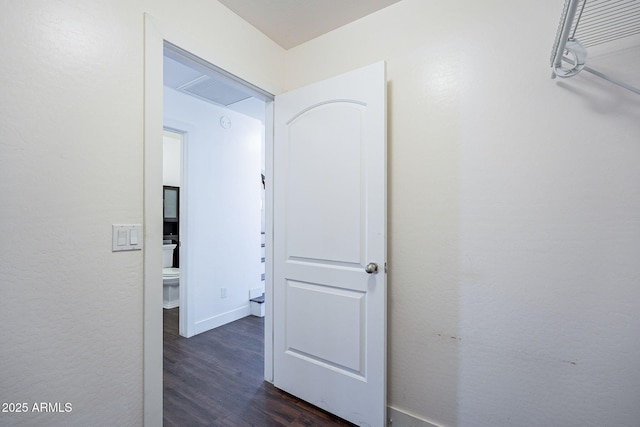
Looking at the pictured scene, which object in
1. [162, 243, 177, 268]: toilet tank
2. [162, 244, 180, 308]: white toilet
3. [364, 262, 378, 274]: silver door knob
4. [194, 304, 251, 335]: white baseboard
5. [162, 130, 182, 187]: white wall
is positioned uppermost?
[162, 130, 182, 187]: white wall

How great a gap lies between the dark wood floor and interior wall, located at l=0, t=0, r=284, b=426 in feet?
2.15

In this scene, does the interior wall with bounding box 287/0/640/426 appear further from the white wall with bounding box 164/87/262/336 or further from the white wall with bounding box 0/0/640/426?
the white wall with bounding box 164/87/262/336

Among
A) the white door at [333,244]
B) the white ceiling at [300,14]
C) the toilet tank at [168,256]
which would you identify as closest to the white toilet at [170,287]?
the toilet tank at [168,256]

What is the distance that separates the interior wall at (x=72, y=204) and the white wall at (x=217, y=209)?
162 centimetres

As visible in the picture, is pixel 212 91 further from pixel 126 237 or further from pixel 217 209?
pixel 126 237

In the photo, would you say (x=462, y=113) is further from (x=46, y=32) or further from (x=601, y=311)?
(x=46, y=32)

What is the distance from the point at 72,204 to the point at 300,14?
5.20 ft

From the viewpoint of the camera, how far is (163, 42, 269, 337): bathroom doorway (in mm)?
2783

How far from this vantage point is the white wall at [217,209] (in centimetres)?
285

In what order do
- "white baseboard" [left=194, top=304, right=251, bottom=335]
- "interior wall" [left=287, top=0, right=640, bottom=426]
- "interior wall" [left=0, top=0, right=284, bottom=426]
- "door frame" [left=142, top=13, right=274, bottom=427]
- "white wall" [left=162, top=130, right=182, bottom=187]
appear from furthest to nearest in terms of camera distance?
"white wall" [left=162, top=130, right=182, bottom=187], "white baseboard" [left=194, top=304, right=251, bottom=335], "door frame" [left=142, top=13, right=274, bottom=427], "interior wall" [left=287, top=0, right=640, bottom=426], "interior wall" [left=0, top=0, right=284, bottom=426]

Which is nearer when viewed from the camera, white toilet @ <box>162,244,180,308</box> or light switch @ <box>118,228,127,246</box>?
light switch @ <box>118,228,127,246</box>

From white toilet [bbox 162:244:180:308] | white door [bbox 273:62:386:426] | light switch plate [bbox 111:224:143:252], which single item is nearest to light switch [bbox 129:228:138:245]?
light switch plate [bbox 111:224:143:252]

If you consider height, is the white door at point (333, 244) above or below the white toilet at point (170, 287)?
→ above

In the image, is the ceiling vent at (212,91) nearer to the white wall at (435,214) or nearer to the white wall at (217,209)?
the white wall at (217,209)
